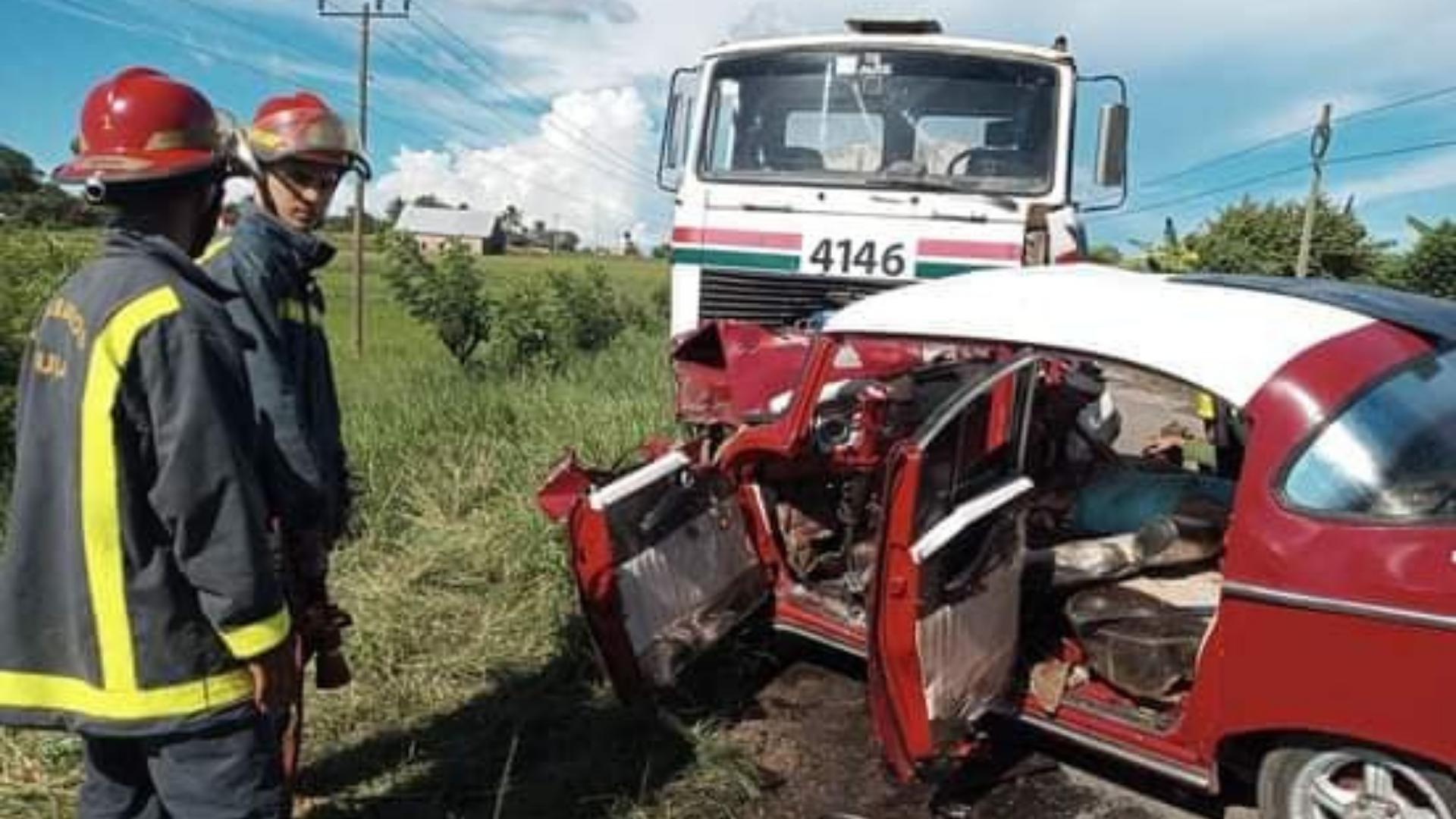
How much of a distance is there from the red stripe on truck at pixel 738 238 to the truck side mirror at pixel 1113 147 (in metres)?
1.87

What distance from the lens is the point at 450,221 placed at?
82250 millimetres

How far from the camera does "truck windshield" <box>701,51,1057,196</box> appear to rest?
6.61 meters

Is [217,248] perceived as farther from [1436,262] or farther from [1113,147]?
[1436,262]

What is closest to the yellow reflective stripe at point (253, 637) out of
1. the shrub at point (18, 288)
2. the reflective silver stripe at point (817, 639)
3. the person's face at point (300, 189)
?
the person's face at point (300, 189)

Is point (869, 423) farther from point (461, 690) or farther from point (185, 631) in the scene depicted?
point (185, 631)

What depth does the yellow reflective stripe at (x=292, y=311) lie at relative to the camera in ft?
9.87

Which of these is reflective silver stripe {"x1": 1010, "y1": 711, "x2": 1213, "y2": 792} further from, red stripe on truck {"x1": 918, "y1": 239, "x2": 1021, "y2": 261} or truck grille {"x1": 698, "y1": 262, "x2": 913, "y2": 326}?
truck grille {"x1": 698, "y1": 262, "x2": 913, "y2": 326}

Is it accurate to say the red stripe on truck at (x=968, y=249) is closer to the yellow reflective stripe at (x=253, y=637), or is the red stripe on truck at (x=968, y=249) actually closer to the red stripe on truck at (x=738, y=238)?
the red stripe on truck at (x=738, y=238)

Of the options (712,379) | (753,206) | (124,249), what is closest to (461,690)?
(712,379)

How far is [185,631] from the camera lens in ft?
7.22

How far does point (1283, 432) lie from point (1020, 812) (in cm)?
146

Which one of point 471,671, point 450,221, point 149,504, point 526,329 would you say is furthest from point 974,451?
point 450,221

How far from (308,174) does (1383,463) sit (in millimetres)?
2791

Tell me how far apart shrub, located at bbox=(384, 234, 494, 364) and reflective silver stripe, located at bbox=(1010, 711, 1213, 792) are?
1227cm
